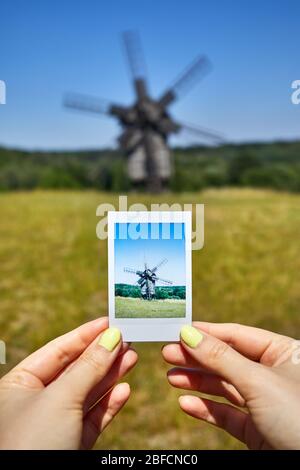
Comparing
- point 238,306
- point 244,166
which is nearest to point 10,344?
point 238,306

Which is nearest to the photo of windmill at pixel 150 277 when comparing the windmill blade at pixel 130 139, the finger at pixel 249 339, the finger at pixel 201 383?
the finger at pixel 249 339

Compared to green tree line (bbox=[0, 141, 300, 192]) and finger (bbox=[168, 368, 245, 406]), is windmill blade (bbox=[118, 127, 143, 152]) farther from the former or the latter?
finger (bbox=[168, 368, 245, 406])

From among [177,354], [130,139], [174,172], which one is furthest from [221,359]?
[174,172]

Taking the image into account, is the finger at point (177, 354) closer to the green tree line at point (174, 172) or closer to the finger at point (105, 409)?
the finger at point (105, 409)

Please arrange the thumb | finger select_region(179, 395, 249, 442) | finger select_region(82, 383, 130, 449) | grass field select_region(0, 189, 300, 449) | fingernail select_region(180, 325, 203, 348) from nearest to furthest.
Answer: the thumb, fingernail select_region(180, 325, 203, 348), finger select_region(82, 383, 130, 449), finger select_region(179, 395, 249, 442), grass field select_region(0, 189, 300, 449)

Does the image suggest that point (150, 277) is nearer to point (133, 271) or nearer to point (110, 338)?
point (133, 271)

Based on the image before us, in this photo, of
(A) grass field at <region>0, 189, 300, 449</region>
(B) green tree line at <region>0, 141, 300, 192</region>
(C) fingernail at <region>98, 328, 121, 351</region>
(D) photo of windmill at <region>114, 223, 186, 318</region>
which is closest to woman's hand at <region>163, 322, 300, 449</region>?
(D) photo of windmill at <region>114, 223, 186, 318</region>
